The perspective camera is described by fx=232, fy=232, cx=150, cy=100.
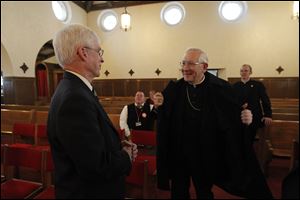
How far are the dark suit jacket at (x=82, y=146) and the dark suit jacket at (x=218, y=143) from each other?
812 millimetres

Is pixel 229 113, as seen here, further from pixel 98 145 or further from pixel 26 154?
pixel 26 154

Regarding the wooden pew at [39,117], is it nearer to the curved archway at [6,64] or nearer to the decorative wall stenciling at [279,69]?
the curved archway at [6,64]

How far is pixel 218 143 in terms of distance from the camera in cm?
183

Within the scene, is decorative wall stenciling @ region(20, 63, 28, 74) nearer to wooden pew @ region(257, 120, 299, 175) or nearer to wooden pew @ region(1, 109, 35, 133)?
wooden pew @ region(1, 109, 35, 133)

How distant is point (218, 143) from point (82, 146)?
1.23 m

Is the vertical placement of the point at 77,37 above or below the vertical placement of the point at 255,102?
above

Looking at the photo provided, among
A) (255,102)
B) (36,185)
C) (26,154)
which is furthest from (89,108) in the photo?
(255,102)

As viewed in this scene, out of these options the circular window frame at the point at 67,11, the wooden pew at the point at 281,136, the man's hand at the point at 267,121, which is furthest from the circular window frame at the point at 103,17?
the wooden pew at the point at 281,136

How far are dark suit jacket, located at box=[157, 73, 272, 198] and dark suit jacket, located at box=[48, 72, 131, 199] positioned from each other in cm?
81

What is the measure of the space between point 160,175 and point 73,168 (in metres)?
1.06

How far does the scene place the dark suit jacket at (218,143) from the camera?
1.77 meters

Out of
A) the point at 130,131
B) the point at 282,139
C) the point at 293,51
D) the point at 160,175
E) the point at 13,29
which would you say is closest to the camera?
the point at 160,175

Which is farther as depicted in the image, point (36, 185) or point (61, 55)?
point (36, 185)

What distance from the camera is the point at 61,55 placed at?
106 cm
